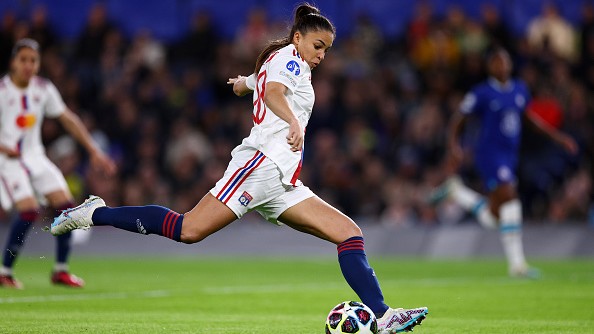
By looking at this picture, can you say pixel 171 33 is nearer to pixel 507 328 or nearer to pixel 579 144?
pixel 579 144

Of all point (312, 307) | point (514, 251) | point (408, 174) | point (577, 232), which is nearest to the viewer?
point (312, 307)

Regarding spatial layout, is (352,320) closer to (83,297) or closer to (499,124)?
(83,297)

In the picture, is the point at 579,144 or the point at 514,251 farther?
the point at 579,144

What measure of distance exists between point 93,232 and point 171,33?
4932mm

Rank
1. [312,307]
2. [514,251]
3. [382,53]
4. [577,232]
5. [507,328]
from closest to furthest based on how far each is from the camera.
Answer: [507,328], [312,307], [514,251], [577,232], [382,53]

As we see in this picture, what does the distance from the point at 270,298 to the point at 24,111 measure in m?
3.41

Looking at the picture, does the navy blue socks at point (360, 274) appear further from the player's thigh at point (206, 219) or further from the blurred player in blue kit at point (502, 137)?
the blurred player in blue kit at point (502, 137)

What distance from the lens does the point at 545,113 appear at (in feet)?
60.3

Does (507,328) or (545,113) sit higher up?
(545,113)

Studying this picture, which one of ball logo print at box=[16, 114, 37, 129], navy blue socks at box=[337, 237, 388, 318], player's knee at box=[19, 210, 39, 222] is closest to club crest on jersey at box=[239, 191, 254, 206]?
navy blue socks at box=[337, 237, 388, 318]

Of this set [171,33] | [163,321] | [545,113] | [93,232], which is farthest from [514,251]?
[171,33]

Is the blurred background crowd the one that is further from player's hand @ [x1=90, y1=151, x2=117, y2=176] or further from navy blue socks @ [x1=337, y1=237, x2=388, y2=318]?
navy blue socks @ [x1=337, y1=237, x2=388, y2=318]

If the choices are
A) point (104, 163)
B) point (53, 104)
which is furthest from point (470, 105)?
point (53, 104)

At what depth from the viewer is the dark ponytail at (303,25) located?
24.2 ft
